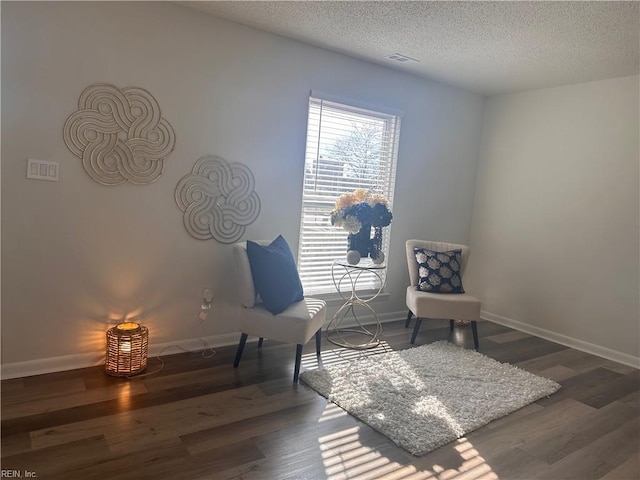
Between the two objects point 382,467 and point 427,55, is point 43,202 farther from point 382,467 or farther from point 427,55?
point 427,55

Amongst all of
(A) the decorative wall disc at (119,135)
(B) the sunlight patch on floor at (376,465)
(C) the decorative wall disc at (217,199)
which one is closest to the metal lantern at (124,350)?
(C) the decorative wall disc at (217,199)

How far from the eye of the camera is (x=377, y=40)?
3.49 meters

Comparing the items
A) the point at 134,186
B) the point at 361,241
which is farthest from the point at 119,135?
the point at 361,241

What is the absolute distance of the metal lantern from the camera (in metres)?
2.86

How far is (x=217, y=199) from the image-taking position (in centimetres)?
341

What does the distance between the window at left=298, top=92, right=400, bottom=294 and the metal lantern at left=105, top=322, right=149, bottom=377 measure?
58.8 inches

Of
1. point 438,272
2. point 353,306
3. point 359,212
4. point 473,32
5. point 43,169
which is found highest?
point 473,32

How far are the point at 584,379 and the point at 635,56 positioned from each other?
251cm

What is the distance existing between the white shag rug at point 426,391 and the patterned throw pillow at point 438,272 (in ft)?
1.95

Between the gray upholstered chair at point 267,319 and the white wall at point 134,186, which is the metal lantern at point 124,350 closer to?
the white wall at point 134,186

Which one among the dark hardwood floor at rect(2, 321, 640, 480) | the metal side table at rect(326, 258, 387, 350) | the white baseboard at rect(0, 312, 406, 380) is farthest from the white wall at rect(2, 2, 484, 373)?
the metal side table at rect(326, 258, 387, 350)

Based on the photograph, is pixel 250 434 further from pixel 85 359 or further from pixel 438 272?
pixel 438 272

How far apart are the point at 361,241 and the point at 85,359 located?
221 cm

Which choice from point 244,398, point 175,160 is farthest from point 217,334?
point 175,160
